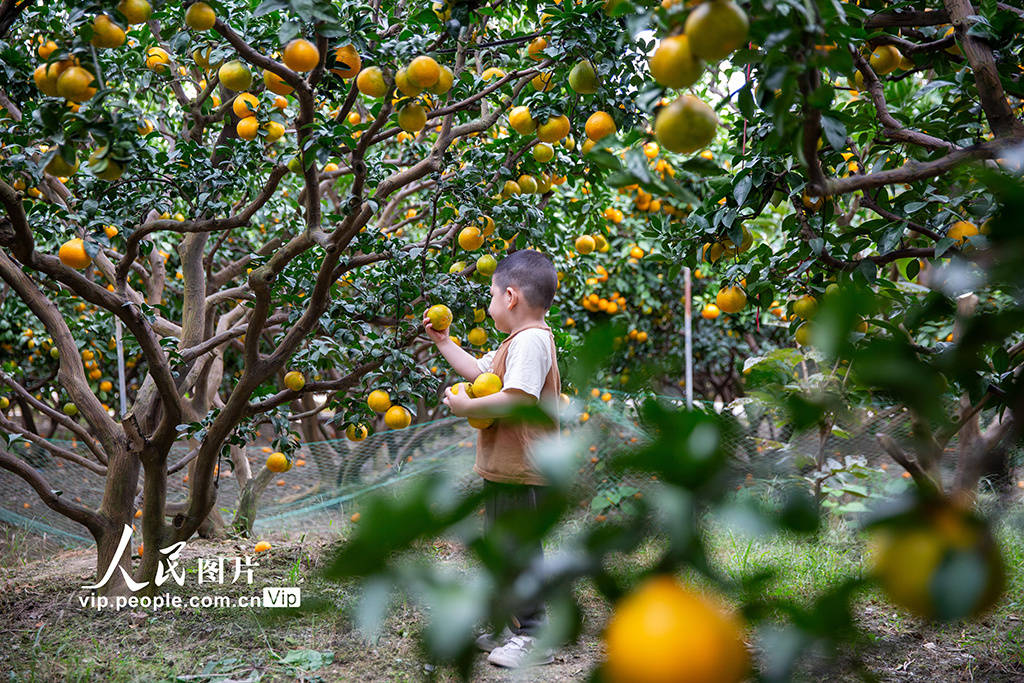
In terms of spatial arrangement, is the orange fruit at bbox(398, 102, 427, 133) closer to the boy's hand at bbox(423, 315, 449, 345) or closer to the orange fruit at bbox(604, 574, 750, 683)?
the boy's hand at bbox(423, 315, 449, 345)

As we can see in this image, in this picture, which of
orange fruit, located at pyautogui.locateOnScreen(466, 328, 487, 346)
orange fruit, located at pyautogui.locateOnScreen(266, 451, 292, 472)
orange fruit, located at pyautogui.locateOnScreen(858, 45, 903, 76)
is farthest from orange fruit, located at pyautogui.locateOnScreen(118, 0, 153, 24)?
orange fruit, located at pyautogui.locateOnScreen(266, 451, 292, 472)

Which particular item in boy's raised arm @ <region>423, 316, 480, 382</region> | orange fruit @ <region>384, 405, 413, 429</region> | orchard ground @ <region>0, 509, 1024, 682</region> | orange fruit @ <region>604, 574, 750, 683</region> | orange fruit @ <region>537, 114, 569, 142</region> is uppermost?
orange fruit @ <region>537, 114, 569, 142</region>

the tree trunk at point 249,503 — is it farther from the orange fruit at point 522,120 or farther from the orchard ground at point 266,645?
the orange fruit at point 522,120

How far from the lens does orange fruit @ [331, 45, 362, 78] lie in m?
1.43

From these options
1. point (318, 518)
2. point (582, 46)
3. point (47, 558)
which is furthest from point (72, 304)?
point (582, 46)

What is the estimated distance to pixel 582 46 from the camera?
164cm

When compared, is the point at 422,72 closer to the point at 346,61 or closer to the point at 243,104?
the point at 346,61

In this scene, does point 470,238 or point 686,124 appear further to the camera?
point 470,238

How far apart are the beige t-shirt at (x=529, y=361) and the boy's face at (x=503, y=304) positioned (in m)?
0.11

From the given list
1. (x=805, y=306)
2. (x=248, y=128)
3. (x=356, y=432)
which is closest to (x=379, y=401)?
(x=356, y=432)

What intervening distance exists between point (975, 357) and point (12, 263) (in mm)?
2669

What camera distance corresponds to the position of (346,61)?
1.44 m

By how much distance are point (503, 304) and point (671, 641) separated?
1933mm

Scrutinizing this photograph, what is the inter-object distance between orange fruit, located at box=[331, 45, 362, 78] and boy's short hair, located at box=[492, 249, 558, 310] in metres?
0.92
